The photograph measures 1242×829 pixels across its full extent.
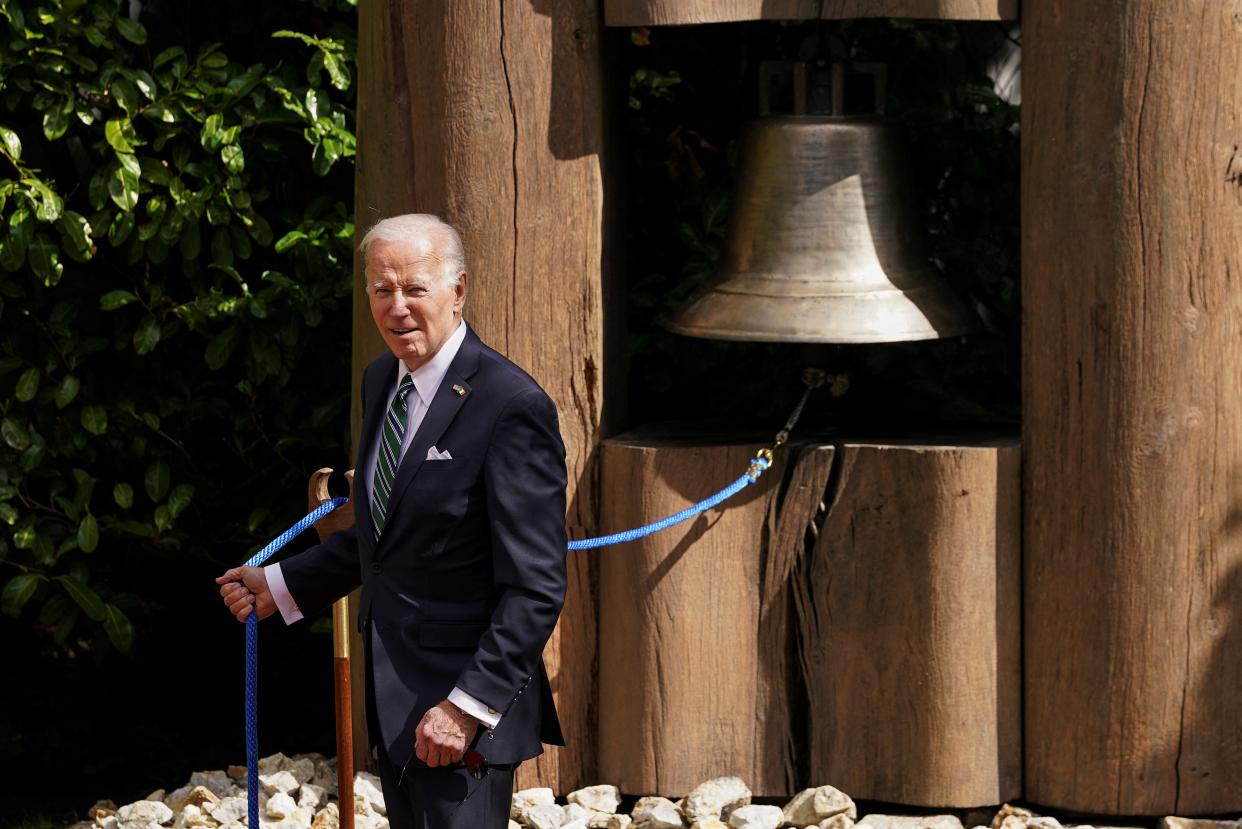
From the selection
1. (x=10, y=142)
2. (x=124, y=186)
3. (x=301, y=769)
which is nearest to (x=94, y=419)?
(x=124, y=186)

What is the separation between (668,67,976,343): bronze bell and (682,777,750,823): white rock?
103cm

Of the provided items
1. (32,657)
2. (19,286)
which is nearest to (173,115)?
(19,286)

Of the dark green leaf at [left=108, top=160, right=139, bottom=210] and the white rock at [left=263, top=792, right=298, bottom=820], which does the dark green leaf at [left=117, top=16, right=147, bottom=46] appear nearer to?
the dark green leaf at [left=108, top=160, right=139, bottom=210]

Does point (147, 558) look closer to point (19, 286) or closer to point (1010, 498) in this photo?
point (19, 286)

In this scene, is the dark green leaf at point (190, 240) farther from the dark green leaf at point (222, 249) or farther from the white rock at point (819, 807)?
the white rock at point (819, 807)

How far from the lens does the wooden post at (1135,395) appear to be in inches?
153

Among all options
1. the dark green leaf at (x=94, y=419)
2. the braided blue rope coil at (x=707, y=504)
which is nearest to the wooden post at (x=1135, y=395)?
the braided blue rope coil at (x=707, y=504)

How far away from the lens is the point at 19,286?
488cm

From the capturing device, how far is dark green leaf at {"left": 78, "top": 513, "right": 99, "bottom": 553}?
486 centimetres

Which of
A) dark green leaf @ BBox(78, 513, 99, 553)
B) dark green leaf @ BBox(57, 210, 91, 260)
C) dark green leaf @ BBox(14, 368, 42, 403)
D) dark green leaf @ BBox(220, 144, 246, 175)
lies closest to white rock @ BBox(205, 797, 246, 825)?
dark green leaf @ BBox(78, 513, 99, 553)

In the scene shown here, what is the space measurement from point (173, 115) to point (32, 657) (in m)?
2.08

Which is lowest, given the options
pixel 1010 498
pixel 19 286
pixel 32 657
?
pixel 32 657

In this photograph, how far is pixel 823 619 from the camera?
4199mm

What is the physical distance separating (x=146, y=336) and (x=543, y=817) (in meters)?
1.71
